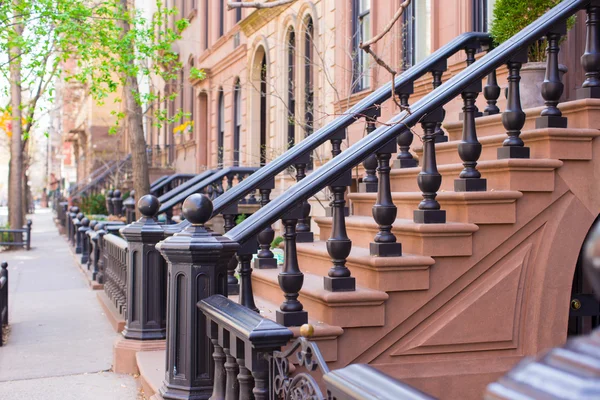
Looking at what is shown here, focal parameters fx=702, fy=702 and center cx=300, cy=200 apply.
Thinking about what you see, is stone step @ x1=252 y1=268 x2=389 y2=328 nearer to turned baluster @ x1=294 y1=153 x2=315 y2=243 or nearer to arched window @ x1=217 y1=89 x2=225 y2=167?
turned baluster @ x1=294 y1=153 x2=315 y2=243

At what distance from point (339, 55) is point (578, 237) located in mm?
8274

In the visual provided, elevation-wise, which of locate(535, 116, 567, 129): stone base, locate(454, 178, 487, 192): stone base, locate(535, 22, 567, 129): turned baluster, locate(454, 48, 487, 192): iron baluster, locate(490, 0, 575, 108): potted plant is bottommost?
locate(454, 178, 487, 192): stone base

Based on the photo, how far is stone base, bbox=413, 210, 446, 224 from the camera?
468 cm

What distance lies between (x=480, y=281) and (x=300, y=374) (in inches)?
89.2

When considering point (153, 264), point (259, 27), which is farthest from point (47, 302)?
point (259, 27)

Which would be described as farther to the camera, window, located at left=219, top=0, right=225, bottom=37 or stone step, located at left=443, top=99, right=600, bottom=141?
window, located at left=219, top=0, right=225, bottom=37

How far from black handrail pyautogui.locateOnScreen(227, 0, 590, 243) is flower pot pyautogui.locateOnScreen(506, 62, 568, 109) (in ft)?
3.45

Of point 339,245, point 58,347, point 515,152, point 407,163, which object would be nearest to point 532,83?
point 407,163

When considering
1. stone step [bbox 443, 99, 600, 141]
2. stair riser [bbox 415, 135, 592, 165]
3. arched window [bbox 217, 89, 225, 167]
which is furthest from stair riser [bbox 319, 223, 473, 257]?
arched window [bbox 217, 89, 225, 167]

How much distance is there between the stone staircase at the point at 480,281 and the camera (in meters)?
→ 4.52

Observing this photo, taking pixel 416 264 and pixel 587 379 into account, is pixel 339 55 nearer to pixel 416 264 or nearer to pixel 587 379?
pixel 416 264

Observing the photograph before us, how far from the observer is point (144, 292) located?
6086 millimetres

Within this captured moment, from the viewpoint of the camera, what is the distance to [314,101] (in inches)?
524

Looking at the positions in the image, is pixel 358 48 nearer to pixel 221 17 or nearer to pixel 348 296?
pixel 348 296
